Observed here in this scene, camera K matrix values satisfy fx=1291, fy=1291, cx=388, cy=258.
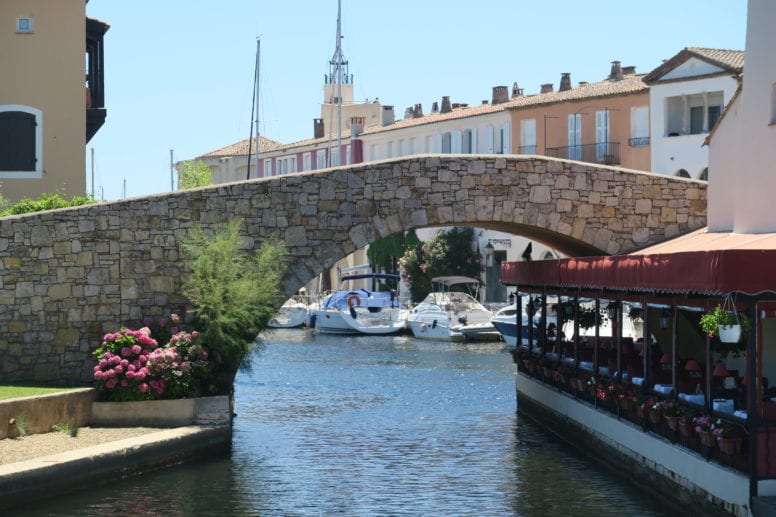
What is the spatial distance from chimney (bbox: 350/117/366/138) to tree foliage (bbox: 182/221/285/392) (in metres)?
53.5

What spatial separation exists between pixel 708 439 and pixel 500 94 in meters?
52.0

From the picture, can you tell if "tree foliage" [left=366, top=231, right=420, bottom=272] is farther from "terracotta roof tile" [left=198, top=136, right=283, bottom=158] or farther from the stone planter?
the stone planter

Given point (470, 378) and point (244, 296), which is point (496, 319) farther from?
point (244, 296)

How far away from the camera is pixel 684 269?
619 inches

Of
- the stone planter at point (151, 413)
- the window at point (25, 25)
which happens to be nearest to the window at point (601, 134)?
the window at point (25, 25)

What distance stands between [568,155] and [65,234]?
35.3m

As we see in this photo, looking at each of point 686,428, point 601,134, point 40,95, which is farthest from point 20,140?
point 601,134

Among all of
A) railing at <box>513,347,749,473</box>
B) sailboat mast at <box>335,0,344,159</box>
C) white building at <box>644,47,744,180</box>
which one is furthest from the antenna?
railing at <box>513,347,749,473</box>

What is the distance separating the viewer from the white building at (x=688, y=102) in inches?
1838

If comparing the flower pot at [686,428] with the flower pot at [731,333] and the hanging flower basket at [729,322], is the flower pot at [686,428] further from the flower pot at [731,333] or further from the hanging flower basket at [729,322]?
the flower pot at [731,333]

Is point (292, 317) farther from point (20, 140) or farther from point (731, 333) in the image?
point (731, 333)

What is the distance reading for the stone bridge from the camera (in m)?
23.3

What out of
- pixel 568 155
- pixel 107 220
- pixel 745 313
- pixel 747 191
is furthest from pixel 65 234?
pixel 568 155

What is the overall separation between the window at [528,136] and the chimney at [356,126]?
65.2 ft
